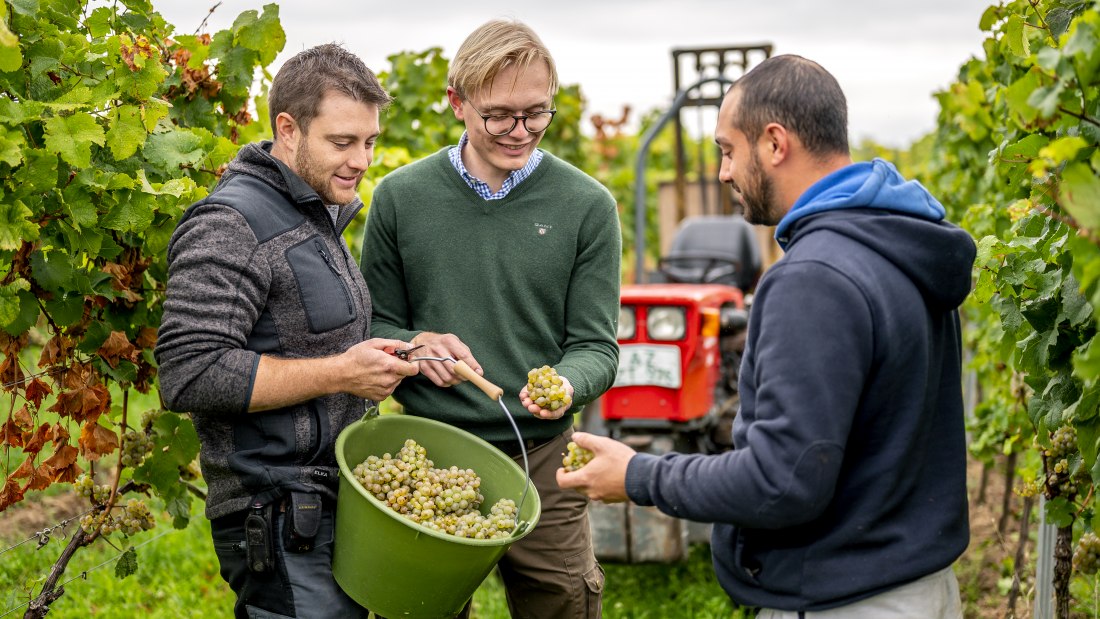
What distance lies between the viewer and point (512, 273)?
2904mm

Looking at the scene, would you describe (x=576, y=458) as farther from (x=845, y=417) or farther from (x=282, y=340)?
(x=282, y=340)

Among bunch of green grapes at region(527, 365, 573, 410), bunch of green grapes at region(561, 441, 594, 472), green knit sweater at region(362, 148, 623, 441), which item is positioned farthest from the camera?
green knit sweater at region(362, 148, 623, 441)

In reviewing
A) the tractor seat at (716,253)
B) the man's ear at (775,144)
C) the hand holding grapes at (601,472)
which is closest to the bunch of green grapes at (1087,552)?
the hand holding grapes at (601,472)

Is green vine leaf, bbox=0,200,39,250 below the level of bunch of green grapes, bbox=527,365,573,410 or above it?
above

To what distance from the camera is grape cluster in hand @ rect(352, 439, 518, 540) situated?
2434 millimetres

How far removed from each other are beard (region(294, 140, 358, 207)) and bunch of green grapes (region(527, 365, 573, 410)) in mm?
625

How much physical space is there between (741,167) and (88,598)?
3.83 m

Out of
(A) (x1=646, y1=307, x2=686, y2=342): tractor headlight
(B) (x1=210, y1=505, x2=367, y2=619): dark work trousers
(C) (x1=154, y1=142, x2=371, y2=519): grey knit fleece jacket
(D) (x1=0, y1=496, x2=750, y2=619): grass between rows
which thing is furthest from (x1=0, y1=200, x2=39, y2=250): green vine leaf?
(A) (x1=646, y1=307, x2=686, y2=342): tractor headlight

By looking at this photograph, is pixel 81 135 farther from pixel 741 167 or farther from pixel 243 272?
pixel 741 167

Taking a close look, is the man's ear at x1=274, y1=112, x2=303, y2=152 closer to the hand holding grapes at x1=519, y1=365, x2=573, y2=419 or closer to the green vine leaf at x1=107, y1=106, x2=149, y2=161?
the green vine leaf at x1=107, y1=106, x2=149, y2=161

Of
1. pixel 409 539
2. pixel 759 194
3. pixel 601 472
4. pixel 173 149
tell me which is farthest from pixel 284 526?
pixel 759 194

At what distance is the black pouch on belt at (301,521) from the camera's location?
241cm

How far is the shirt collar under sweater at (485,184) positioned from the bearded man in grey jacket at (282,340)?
0.40 meters

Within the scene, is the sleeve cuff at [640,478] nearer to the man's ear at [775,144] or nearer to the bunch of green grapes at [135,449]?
the man's ear at [775,144]
